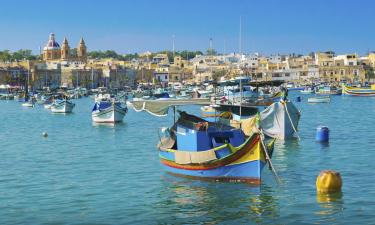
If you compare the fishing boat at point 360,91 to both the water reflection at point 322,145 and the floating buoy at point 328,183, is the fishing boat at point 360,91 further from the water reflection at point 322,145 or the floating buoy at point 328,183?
the floating buoy at point 328,183

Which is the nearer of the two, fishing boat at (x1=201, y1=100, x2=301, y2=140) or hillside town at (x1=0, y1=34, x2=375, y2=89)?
fishing boat at (x1=201, y1=100, x2=301, y2=140)

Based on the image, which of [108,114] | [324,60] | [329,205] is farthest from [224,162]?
[324,60]

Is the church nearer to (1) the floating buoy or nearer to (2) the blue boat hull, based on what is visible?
(2) the blue boat hull

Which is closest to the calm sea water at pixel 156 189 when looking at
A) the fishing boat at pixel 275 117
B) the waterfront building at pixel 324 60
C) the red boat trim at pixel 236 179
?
the red boat trim at pixel 236 179

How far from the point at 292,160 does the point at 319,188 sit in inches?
273

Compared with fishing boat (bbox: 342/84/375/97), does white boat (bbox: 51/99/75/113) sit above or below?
below

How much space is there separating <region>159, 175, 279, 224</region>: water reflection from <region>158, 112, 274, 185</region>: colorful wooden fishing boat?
31 cm

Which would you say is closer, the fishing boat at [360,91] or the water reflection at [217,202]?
the water reflection at [217,202]

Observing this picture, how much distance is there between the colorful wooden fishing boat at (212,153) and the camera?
1950 cm

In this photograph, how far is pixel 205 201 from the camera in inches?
709

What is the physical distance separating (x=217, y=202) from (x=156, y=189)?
2761mm

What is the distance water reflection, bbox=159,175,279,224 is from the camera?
16219 mm

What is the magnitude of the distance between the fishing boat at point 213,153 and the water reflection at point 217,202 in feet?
1.10

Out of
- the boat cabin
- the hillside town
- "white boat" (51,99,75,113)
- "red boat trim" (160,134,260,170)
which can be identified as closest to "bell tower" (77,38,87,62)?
the hillside town
